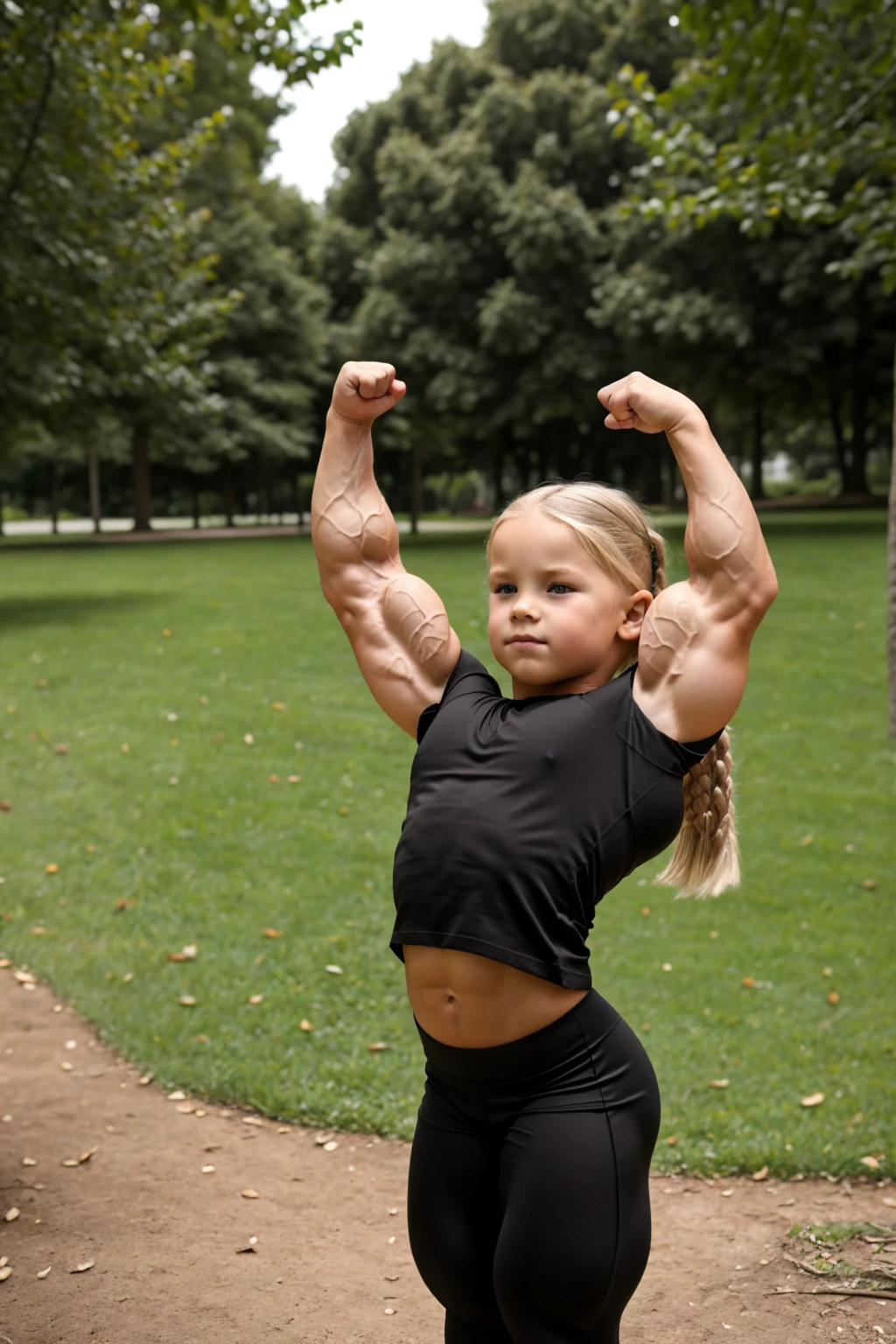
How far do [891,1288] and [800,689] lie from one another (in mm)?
7105

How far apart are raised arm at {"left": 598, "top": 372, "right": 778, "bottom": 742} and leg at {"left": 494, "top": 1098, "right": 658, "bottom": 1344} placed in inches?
27.8

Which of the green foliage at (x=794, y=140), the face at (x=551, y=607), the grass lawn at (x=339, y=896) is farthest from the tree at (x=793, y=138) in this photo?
the face at (x=551, y=607)

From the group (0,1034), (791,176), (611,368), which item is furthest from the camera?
(611,368)

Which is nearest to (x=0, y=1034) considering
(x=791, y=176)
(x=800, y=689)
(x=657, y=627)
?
(x=657, y=627)

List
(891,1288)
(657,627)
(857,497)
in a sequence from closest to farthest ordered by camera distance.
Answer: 1. (657,627)
2. (891,1288)
3. (857,497)

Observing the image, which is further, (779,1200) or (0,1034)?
(0,1034)

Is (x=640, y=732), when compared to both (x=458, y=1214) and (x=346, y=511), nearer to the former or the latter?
(x=346, y=511)

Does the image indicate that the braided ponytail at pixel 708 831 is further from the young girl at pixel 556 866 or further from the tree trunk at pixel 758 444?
the tree trunk at pixel 758 444

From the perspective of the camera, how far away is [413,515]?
2842cm

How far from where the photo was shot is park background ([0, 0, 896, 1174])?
5902mm

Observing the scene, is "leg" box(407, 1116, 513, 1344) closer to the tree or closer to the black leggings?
the black leggings

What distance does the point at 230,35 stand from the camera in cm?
907

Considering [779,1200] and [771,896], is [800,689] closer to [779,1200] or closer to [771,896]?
[771,896]

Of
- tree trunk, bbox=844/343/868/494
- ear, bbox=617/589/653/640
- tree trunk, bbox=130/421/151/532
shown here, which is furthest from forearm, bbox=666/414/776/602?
tree trunk, bbox=130/421/151/532
